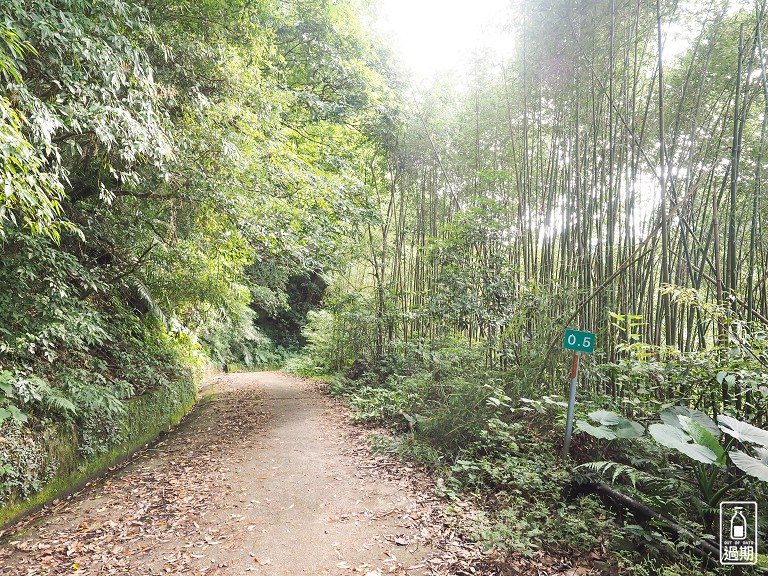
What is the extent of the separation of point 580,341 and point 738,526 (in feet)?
4.01

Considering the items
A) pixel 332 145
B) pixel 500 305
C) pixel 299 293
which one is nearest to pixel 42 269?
pixel 500 305

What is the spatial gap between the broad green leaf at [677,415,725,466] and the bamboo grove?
357 mm

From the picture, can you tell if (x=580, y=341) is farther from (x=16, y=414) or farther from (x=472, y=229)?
(x=16, y=414)

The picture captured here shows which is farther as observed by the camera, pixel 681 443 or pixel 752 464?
pixel 681 443

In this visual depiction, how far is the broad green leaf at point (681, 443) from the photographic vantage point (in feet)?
6.26

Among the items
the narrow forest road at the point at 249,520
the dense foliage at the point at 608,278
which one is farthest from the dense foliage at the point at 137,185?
the dense foliage at the point at 608,278

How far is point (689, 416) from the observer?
2365 millimetres

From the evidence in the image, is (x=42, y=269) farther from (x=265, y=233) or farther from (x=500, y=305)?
(x=500, y=305)

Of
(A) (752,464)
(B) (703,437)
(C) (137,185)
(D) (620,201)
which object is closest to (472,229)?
(D) (620,201)

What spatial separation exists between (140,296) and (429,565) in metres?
5.45

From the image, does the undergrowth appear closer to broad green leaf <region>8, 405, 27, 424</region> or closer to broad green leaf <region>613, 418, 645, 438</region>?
broad green leaf <region>613, 418, 645, 438</region>

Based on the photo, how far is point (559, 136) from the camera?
4.55 meters

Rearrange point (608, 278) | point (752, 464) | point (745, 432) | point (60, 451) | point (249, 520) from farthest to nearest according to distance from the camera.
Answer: point (60, 451) → point (608, 278) → point (249, 520) → point (745, 432) → point (752, 464)

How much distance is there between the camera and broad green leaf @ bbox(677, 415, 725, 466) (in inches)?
75.7
